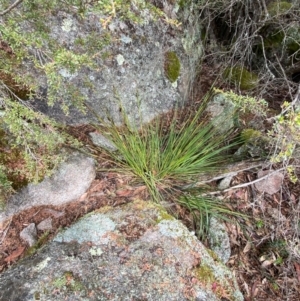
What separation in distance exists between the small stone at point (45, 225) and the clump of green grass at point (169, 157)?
62 cm

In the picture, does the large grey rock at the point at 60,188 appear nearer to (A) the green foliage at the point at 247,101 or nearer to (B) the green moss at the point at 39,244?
(B) the green moss at the point at 39,244

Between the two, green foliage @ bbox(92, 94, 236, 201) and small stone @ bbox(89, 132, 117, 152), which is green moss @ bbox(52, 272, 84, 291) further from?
small stone @ bbox(89, 132, 117, 152)

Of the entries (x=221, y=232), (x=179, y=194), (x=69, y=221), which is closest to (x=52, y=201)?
(x=69, y=221)

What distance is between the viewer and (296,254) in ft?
7.11

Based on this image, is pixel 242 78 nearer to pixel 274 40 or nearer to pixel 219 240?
pixel 274 40

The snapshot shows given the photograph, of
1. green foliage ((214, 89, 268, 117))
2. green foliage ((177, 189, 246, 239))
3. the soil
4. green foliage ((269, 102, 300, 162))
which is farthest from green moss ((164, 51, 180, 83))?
green foliage ((269, 102, 300, 162))

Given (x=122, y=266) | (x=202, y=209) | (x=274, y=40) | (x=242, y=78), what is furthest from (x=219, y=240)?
(x=274, y=40)

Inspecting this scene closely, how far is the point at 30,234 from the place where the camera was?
202 cm

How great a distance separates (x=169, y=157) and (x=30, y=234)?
1081mm

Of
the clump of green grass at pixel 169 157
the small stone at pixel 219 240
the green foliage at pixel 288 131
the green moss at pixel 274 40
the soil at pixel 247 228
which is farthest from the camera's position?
the green moss at pixel 274 40

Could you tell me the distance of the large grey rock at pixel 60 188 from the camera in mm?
2066

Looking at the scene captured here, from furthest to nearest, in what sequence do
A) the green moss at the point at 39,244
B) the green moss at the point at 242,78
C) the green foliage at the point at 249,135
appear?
the green moss at the point at 242,78, the green foliage at the point at 249,135, the green moss at the point at 39,244

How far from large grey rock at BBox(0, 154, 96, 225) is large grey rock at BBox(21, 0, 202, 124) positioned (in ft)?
1.38

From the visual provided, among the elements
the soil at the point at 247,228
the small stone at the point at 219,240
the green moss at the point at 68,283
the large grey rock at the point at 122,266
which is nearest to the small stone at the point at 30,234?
the soil at the point at 247,228
